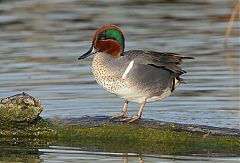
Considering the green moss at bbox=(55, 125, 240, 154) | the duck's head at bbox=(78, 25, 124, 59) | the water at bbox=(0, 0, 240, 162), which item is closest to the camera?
the green moss at bbox=(55, 125, 240, 154)

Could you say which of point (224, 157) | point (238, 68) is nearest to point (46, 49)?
point (238, 68)

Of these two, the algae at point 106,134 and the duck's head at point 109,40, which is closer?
the algae at point 106,134

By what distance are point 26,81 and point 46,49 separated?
8.66 ft

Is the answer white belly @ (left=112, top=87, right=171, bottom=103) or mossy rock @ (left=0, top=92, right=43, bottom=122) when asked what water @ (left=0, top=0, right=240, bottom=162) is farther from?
white belly @ (left=112, top=87, right=171, bottom=103)

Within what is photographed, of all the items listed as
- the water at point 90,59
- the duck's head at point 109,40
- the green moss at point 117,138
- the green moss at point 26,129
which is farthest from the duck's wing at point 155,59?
the green moss at point 26,129

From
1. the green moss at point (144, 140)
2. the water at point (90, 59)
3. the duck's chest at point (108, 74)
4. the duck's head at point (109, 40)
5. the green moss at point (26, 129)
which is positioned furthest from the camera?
the water at point (90, 59)

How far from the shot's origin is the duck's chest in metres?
8.98

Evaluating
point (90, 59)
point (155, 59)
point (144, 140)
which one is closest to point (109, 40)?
point (155, 59)

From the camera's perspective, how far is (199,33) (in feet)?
53.7

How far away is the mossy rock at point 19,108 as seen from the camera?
28.0 ft

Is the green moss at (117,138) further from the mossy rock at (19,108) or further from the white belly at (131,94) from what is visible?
the white belly at (131,94)

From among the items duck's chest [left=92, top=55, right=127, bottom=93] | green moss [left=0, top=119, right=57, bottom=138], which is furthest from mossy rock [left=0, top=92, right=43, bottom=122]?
duck's chest [left=92, top=55, right=127, bottom=93]

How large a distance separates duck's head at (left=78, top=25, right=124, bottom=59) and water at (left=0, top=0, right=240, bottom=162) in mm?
1169

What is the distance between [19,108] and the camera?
27.9ft
